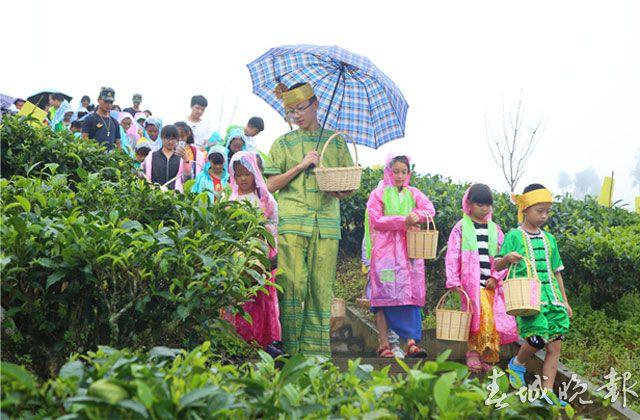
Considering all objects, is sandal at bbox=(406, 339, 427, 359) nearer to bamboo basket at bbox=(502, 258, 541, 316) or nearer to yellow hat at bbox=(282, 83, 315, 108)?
bamboo basket at bbox=(502, 258, 541, 316)

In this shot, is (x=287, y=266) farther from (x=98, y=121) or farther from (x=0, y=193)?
(x=98, y=121)

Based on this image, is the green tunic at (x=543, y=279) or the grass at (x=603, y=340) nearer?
the green tunic at (x=543, y=279)

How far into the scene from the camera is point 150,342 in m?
3.46

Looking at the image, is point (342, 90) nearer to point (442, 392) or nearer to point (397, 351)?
point (397, 351)

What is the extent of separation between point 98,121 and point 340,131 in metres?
5.60

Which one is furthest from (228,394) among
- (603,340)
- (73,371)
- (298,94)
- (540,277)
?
(603,340)

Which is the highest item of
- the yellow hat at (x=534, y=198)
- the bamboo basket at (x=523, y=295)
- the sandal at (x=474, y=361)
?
the yellow hat at (x=534, y=198)

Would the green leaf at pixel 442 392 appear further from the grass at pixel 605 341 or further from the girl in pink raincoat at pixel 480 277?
the girl in pink raincoat at pixel 480 277

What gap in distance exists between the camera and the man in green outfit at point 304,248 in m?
5.83

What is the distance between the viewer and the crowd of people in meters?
5.87

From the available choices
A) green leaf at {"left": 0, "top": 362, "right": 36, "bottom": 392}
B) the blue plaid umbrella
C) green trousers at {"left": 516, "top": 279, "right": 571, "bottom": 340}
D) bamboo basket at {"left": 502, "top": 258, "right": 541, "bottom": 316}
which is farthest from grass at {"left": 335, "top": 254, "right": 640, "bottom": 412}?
green leaf at {"left": 0, "top": 362, "right": 36, "bottom": 392}

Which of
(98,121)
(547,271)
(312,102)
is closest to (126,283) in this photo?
(312,102)

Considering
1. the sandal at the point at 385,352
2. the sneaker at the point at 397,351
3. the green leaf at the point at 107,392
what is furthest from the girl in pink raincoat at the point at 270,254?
the green leaf at the point at 107,392

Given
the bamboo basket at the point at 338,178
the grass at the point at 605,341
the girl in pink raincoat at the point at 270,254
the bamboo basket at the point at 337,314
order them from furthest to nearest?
1. the bamboo basket at the point at 337,314
2. the grass at the point at 605,341
3. the girl in pink raincoat at the point at 270,254
4. the bamboo basket at the point at 338,178
